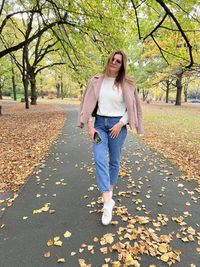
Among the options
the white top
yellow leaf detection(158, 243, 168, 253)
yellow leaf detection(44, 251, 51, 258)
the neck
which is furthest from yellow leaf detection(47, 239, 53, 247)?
the neck

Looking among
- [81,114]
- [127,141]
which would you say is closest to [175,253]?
[81,114]

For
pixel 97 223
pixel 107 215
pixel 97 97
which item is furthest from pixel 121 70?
pixel 97 223

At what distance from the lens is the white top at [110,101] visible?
10.1 feet

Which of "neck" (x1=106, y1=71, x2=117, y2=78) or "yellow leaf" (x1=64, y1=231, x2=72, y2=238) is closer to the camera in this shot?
"yellow leaf" (x1=64, y1=231, x2=72, y2=238)

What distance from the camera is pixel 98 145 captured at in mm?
3111

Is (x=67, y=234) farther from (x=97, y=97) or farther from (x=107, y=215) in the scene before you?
(x=97, y=97)

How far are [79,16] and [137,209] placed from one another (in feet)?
24.6

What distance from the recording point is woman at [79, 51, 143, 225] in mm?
3074

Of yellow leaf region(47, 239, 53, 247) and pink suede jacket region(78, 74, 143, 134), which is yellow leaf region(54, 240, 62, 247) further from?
pink suede jacket region(78, 74, 143, 134)

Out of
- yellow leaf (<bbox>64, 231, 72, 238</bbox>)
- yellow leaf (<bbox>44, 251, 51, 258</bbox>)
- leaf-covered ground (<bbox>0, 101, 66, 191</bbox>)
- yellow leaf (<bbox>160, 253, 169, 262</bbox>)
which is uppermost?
yellow leaf (<bbox>160, 253, 169, 262</bbox>)

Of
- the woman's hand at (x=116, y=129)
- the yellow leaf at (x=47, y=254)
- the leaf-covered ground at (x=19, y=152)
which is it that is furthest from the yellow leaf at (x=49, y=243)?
the leaf-covered ground at (x=19, y=152)

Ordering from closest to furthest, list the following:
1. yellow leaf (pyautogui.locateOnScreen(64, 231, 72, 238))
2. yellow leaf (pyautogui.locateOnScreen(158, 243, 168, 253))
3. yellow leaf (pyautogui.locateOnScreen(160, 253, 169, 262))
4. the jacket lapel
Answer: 1. yellow leaf (pyautogui.locateOnScreen(160, 253, 169, 262))
2. yellow leaf (pyautogui.locateOnScreen(158, 243, 168, 253))
3. yellow leaf (pyautogui.locateOnScreen(64, 231, 72, 238))
4. the jacket lapel

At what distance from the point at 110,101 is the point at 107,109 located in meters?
0.11

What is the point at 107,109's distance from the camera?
3.10 meters
